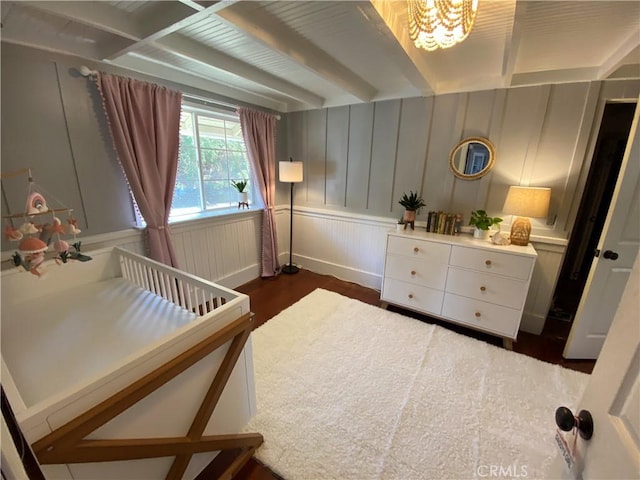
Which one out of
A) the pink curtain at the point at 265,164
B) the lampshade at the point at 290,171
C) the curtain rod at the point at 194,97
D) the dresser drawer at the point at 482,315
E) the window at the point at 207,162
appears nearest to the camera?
the curtain rod at the point at 194,97

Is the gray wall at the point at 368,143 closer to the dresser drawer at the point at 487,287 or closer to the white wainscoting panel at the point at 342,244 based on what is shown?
the white wainscoting panel at the point at 342,244

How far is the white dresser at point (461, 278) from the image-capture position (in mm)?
2116

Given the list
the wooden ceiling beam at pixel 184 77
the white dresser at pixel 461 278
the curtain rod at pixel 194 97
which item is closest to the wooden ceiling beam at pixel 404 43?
the white dresser at pixel 461 278

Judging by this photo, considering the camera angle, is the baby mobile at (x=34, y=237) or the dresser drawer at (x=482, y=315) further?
the dresser drawer at (x=482, y=315)

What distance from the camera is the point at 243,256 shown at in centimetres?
328

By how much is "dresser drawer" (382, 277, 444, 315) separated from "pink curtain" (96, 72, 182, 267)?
2076 mm

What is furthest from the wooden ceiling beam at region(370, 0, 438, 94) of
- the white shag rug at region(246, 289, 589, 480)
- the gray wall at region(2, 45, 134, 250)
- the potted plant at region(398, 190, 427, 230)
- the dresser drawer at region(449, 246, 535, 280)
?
the white shag rug at region(246, 289, 589, 480)

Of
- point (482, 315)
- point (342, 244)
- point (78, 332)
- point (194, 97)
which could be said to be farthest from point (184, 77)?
point (482, 315)

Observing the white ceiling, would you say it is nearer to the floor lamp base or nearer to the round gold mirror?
the round gold mirror

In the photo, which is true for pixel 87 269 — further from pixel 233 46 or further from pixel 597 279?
pixel 597 279

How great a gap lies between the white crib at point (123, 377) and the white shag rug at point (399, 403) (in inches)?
13.4

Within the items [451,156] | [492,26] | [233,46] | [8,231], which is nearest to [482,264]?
[451,156]

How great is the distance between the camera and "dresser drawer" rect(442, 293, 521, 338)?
2.17 metres

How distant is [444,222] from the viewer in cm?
255
